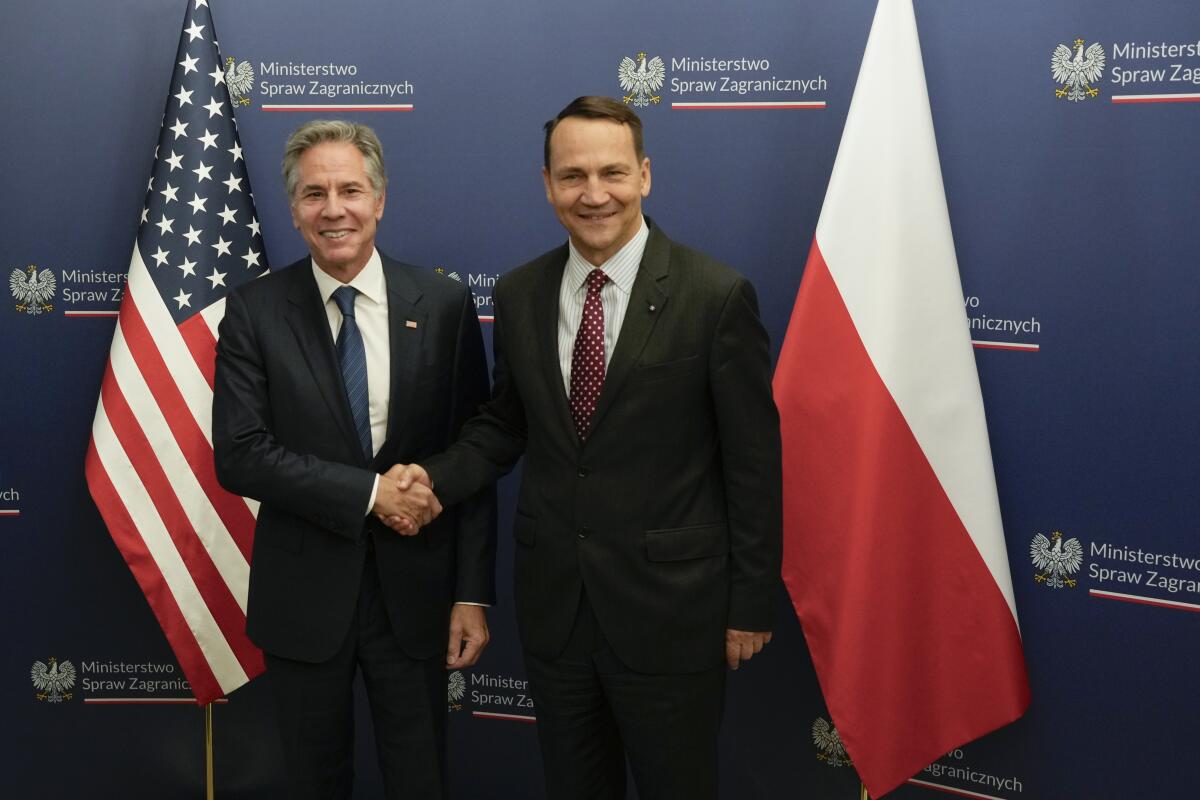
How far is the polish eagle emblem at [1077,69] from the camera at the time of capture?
7.75 ft

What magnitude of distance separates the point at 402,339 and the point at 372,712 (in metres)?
0.79

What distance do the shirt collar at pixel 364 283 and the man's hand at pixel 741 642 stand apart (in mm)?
984

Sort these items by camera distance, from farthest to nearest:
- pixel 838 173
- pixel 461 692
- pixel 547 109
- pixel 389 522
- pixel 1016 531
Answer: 1. pixel 461 692
2. pixel 547 109
3. pixel 1016 531
4. pixel 838 173
5. pixel 389 522

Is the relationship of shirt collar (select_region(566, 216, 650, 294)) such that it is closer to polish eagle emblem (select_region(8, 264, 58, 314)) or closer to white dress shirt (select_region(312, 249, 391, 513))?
white dress shirt (select_region(312, 249, 391, 513))

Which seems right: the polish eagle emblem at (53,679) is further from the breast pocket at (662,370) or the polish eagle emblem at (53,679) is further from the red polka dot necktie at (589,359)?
the breast pocket at (662,370)

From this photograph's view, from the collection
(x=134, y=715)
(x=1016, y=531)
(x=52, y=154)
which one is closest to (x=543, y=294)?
(x=1016, y=531)

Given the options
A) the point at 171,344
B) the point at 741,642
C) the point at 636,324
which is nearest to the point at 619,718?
the point at 741,642

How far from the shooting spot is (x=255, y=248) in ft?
8.85

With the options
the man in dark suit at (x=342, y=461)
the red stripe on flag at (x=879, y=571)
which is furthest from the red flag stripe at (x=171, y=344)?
the red stripe on flag at (x=879, y=571)

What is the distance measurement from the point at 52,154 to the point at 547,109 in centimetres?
141

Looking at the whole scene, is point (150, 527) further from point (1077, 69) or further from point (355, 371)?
point (1077, 69)

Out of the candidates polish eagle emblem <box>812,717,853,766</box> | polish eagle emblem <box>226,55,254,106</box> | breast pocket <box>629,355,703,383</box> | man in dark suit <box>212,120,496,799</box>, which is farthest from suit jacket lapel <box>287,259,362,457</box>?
polish eagle emblem <box>812,717,853,766</box>

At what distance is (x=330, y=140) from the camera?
6.66 ft

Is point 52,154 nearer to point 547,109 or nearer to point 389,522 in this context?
point 547,109
